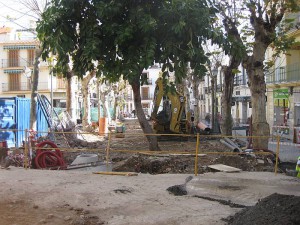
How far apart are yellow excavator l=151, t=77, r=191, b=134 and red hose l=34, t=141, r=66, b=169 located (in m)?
9.30

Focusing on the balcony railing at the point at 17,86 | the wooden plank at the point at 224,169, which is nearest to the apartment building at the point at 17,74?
the balcony railing at the point at 17,86

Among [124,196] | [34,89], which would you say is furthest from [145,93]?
[124,196]

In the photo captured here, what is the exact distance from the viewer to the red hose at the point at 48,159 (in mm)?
11500

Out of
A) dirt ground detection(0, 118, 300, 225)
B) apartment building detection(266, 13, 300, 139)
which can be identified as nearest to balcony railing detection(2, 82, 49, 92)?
apartment building detection(266, 13, 300, 139)

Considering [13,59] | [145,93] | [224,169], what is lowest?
[224,169]

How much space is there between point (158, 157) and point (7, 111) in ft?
24.2

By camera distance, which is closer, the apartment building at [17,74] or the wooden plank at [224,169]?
the wooden plank at [224,169]

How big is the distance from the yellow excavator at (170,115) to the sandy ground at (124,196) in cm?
1105

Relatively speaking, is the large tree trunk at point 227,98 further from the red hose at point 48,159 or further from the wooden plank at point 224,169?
the red hose at point 48,159

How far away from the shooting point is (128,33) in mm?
11547

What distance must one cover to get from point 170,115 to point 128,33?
34.3ft

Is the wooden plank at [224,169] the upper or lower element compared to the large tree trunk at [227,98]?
lower

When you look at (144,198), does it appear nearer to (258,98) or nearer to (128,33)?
(128,33)

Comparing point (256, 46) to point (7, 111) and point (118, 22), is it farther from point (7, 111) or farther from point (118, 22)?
point (7, 111)
